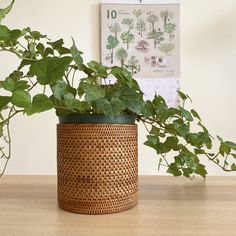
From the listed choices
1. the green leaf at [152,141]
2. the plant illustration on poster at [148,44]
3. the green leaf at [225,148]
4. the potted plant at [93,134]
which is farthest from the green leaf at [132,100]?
the plant illustration on poster at [148,44]

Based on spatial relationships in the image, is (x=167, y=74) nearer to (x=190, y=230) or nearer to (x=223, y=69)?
(x=223, y=69)

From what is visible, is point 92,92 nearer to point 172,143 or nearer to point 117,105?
point 117,105

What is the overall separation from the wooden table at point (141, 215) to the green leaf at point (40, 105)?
0.17 metres

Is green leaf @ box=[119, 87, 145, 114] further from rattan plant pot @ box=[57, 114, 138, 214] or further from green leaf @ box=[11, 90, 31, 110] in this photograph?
green leaf @ box=[11, 90, 31, 110]

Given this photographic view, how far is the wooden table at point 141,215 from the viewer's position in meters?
0.47

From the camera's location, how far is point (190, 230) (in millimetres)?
468

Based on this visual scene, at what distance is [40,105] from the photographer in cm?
44

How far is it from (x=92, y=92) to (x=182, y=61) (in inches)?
52.9

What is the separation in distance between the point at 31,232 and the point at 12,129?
140 centimetres

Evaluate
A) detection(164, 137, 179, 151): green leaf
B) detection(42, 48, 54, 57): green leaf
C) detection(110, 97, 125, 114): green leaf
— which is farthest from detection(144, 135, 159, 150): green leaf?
detection(42, 48, 54, 57): green leaf

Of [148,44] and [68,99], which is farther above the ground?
[148,44]

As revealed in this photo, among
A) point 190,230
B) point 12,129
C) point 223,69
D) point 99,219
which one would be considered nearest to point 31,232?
point 99,219

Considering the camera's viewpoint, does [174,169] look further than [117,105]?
Yes

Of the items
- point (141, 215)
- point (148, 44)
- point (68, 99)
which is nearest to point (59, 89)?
point (68, 99)
